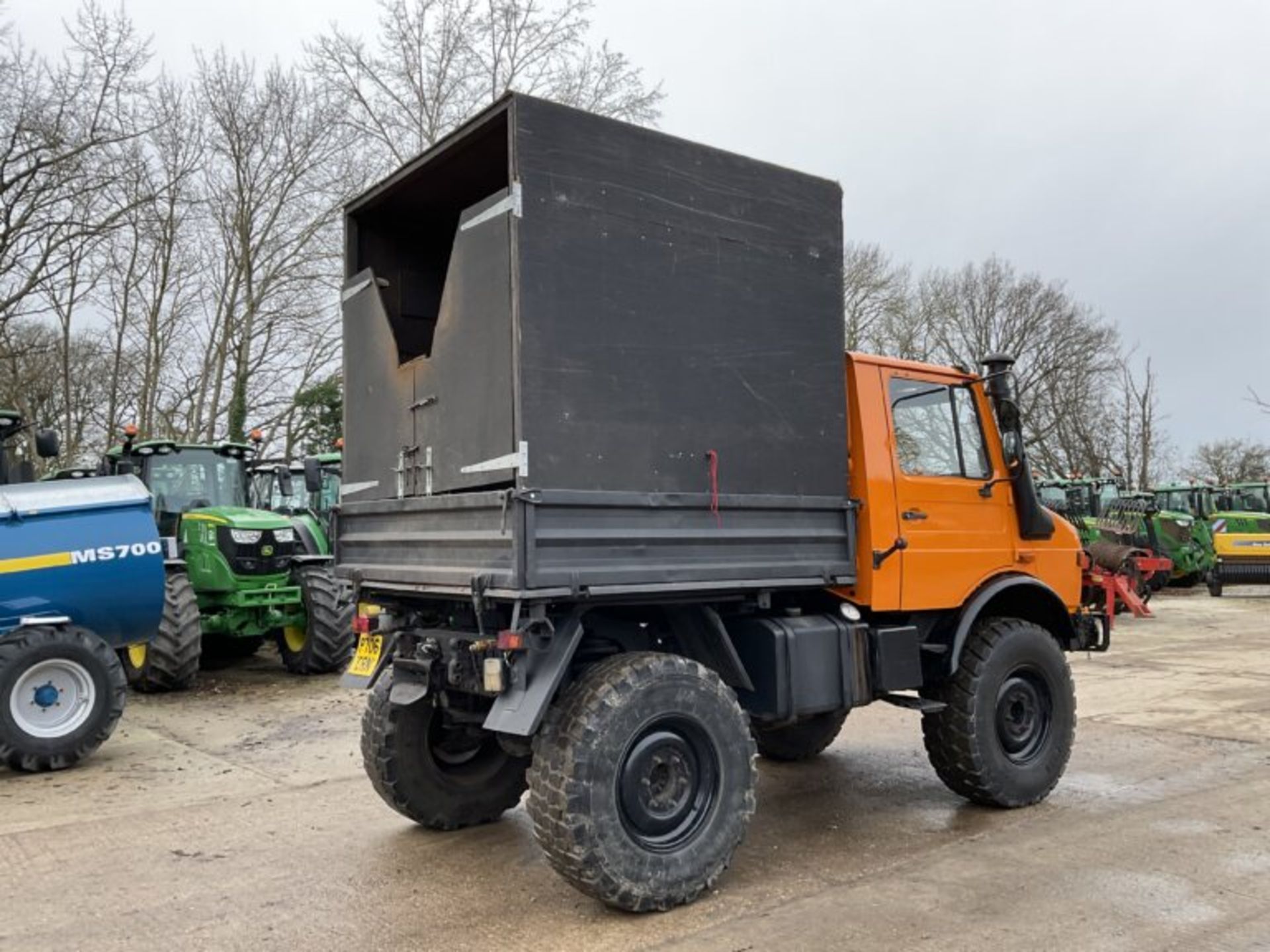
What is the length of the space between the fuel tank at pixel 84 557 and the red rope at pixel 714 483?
518cm

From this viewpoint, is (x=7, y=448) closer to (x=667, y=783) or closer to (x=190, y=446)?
(x=190, y=446)

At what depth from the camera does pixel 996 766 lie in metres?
5.52

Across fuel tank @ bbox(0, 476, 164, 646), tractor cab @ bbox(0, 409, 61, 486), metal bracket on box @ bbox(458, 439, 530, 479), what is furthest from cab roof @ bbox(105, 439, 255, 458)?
metal bracket on box @ bbox(458, 439, 530, 479)

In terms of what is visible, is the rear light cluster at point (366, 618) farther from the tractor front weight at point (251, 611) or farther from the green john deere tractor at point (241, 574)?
the tractor front weight at point (251, 611)

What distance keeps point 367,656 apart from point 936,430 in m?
3.19

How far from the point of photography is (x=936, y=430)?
564 centimetres

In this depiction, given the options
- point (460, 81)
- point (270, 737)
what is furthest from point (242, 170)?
point (270, 737)

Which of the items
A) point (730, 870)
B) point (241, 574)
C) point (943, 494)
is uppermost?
point (943, 494)

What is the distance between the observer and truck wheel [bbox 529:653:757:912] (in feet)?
13.2

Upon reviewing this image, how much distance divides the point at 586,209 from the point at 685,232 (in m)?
0.52

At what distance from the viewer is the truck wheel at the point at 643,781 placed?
13.2 ft

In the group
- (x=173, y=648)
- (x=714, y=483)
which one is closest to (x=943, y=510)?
(x=714, y=483)

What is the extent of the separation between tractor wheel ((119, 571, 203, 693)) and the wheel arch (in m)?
7.18

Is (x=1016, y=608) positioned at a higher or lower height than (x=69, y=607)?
lower
